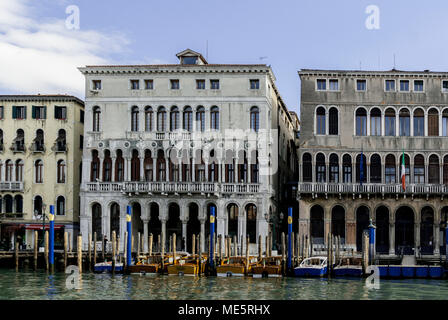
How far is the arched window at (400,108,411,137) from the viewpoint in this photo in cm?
4212

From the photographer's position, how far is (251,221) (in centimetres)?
4322

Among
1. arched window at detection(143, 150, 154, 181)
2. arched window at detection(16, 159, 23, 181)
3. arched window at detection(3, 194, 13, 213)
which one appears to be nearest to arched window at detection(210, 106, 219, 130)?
arched window at detection(143, 150, 154, 181)

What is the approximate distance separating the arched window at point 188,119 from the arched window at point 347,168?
929 cm

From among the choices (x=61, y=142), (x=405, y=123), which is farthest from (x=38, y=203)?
(x=405, y=123)

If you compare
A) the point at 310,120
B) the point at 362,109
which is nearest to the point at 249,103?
the point at 310,120

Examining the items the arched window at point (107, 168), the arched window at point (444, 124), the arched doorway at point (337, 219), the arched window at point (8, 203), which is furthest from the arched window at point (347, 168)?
the arched window at point (8, 203)

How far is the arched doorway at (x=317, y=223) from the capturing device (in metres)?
42.2

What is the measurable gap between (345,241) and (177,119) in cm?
1231

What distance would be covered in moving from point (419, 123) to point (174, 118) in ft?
47.5

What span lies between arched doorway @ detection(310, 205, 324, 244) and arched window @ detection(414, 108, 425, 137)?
7.11 meters

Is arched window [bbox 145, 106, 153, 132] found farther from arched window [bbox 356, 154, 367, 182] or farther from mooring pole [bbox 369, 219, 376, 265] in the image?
mooring pole [bbox 369, 219, 376, 265]

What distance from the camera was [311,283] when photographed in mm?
30000

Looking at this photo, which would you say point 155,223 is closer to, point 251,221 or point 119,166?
point 119,166

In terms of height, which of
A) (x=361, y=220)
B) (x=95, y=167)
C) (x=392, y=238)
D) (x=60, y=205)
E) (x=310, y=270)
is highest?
(x=95, y=167)
